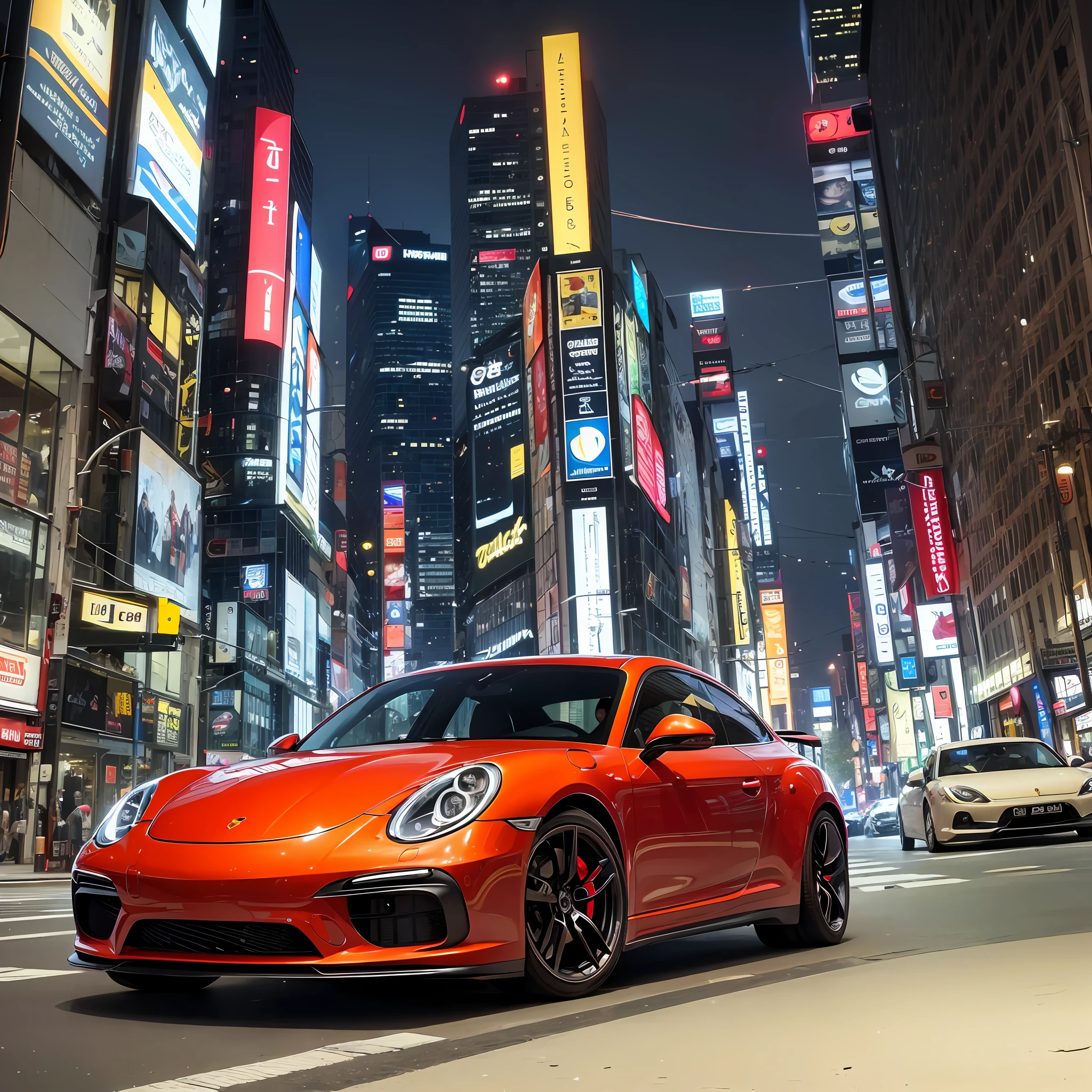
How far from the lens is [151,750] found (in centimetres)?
4516

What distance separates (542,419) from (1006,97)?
4381 cm

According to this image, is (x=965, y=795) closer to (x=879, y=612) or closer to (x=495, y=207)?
(x=879, y=612)

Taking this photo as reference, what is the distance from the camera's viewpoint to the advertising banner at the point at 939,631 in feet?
218

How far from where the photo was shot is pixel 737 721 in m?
6.25

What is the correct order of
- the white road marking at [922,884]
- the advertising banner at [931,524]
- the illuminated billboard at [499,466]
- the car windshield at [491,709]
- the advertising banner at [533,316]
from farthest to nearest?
the illuminated billboard at [499,466] → the advertising banner at [533,316] → the advertising banner at [931,524] → the white road marking at [922,884] → the car windshield at [491,709]

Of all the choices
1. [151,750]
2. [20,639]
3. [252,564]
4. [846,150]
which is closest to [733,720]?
[20,639]

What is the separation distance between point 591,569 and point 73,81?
4767cm

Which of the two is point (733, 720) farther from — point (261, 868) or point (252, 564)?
point (252, 564)

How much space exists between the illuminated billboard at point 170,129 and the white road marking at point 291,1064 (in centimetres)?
4425

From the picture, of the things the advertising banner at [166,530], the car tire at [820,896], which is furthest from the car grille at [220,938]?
the advertising banner at [166,530]

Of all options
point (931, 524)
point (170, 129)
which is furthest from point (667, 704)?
point (931, 524)

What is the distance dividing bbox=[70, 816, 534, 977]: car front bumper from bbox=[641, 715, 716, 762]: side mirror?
99 cm

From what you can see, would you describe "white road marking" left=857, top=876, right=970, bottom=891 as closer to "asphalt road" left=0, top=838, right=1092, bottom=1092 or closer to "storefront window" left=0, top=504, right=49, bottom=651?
"asphalt road" left=0, top=838, right=1092, bottom=1092

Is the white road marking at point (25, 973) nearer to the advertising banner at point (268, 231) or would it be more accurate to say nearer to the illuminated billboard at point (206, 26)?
the illuminated billboard at point (206, 26)
